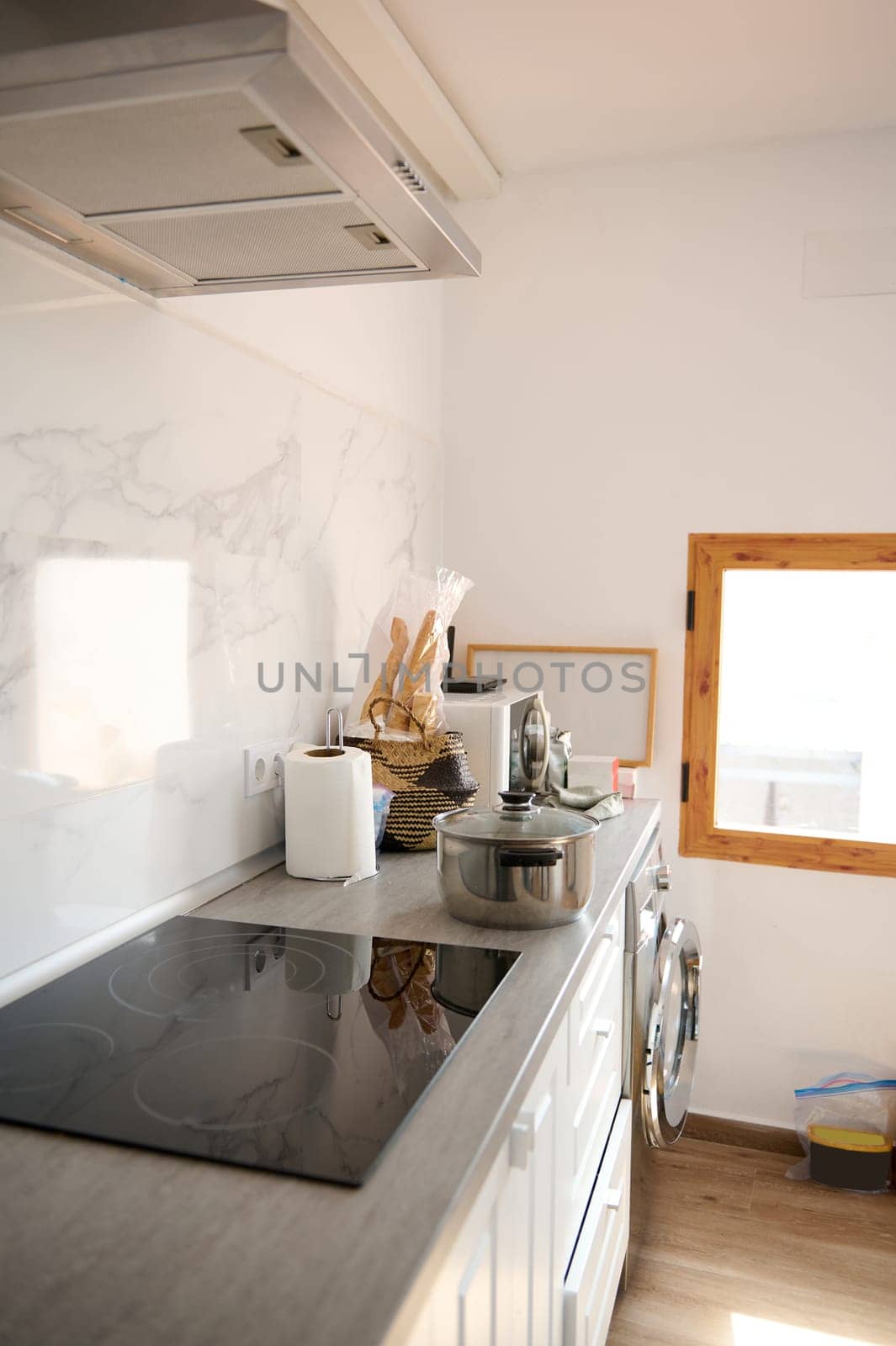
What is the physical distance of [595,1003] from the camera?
65.9 inches

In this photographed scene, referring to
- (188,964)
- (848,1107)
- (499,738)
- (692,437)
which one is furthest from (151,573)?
(848,1107)

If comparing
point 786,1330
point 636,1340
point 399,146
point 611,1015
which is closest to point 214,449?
point 399,146

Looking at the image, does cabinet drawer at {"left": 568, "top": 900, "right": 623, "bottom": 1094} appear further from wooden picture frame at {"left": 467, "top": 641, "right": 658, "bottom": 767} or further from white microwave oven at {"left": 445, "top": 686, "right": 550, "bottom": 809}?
wooden picture frame at {"left": 467, "top": 641, "right": 658, "bottom": 767}

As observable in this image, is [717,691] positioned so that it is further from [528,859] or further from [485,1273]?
[485,1273]

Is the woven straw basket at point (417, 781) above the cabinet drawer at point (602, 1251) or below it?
above

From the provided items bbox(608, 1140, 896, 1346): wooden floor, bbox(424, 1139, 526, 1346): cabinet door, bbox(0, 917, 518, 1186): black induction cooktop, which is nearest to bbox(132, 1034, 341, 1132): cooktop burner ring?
bbox(0, 917, 518, 1186): black induction cooktop

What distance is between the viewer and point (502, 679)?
108 inches

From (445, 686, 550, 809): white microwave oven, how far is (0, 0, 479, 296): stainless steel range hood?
41.4 inches

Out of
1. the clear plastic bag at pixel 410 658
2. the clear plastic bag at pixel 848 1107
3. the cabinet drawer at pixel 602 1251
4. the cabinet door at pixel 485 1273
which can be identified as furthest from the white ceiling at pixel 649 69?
the clear plastic bag at pixel 848 1107

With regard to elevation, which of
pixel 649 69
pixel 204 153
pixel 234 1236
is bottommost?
pixel 234 1236

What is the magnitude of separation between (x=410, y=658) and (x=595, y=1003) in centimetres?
85

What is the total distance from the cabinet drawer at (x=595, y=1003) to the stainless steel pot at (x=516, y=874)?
0.33 feet

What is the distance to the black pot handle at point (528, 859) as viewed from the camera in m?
1.53

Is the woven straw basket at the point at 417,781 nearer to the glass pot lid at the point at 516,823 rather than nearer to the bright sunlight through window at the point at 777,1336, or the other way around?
the glass pot lid at the point at 516,823
